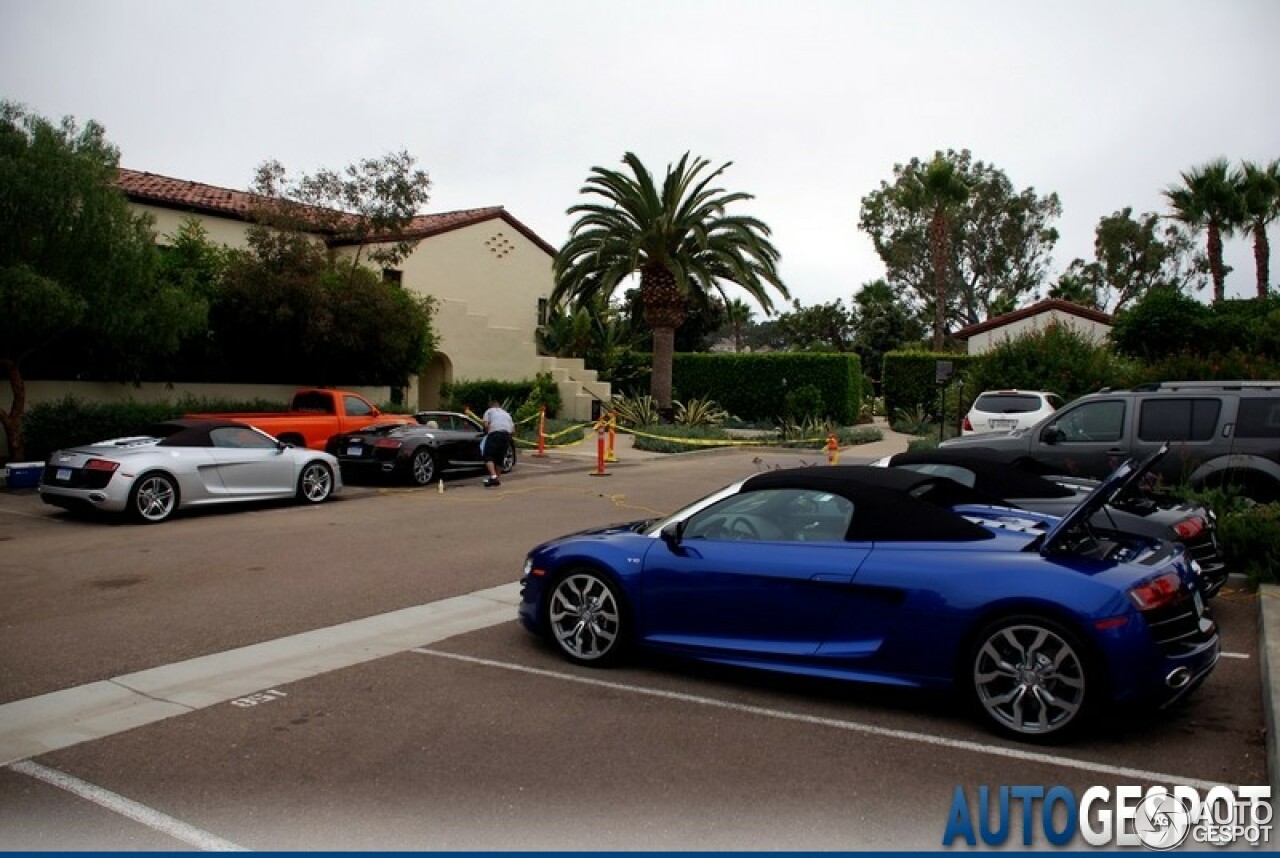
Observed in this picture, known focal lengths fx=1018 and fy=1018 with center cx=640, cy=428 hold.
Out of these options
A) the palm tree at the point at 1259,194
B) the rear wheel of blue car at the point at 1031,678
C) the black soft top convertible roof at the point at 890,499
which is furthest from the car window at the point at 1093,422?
the palm tree at the point at 1259,194

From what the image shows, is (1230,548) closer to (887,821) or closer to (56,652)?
(887,821)

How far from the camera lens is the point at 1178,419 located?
1099 cm

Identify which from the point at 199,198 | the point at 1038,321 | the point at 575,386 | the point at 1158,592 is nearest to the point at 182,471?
the point at 1158,592

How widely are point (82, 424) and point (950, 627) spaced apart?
19.0 meters

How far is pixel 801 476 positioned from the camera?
6.30 meters

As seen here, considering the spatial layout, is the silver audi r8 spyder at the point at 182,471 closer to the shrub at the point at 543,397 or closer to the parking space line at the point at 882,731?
the parking space line at the point at 882,731

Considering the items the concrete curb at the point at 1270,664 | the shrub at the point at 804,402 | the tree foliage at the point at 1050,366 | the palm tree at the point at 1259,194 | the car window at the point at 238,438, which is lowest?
the concrete curb at the point at 1270,664

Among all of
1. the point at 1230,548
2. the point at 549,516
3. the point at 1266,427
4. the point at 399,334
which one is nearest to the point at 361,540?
the point at 549,516

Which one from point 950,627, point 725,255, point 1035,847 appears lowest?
point 1035,847

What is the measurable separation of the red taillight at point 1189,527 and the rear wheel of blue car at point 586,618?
4274 mm

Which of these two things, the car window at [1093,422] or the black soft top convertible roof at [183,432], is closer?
the car window at [1093,422]

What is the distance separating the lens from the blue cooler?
640 inches

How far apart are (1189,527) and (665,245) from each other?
80.8ft

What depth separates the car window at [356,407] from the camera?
68.6 ft
